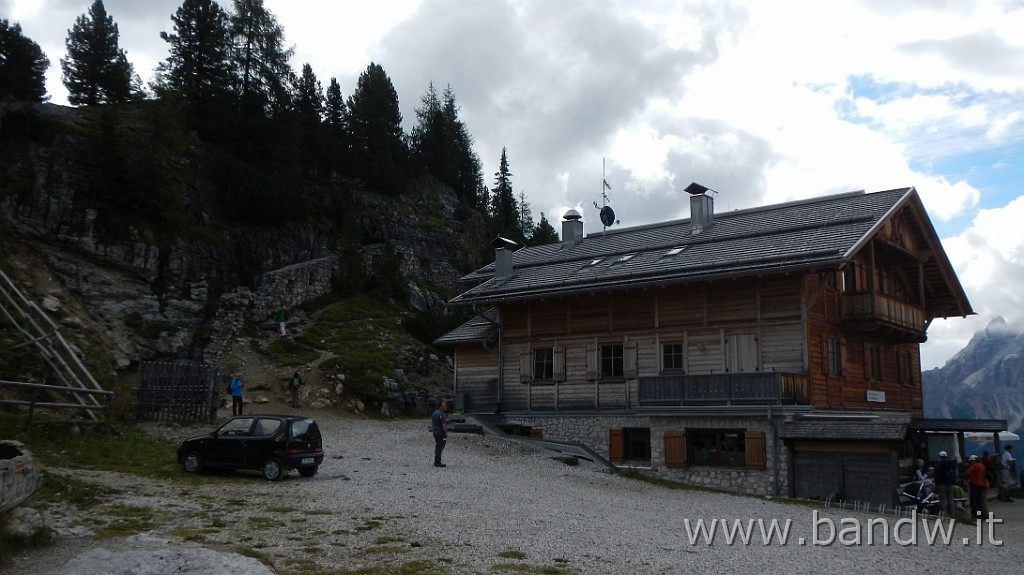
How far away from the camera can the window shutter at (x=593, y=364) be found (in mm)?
30203

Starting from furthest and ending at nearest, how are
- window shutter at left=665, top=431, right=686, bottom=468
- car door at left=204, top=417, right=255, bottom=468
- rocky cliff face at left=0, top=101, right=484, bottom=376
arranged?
rocky cliff face at left=0, top=101, right=484, bottom=376
window shutter at left=665, top=431, right=686, bottom=468
car door at left=204, top=417, right=255, bottom=468

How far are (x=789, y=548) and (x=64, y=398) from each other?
20029 millimetres

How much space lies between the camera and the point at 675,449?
25891mm

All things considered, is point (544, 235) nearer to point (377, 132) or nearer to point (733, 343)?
point (377, 132)

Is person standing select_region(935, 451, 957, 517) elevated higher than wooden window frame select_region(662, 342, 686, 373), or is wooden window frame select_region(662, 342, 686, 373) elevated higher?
wooden window frame select_region(662, 342, 686, 373)

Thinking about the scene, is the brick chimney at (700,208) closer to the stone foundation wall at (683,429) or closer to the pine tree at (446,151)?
the stone foundation wall at (683,429)

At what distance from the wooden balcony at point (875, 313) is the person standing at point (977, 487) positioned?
25.4 feet

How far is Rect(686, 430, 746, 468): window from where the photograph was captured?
25.3 metres

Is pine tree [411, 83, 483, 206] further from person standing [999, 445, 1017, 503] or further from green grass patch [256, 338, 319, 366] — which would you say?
person standing [999, 445, 1017, 503]

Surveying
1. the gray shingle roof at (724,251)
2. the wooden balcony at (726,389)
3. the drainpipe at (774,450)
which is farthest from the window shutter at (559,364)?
the drainpipe at (774,450)

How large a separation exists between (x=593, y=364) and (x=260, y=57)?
4634cm

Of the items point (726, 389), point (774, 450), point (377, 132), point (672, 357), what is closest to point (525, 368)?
point (672, 357)

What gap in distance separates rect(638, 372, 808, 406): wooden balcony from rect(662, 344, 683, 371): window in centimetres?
206

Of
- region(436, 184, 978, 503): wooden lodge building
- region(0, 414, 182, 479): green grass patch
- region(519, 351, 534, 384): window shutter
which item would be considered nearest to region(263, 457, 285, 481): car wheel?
region(0, 414, 182, 479): green grass patch
